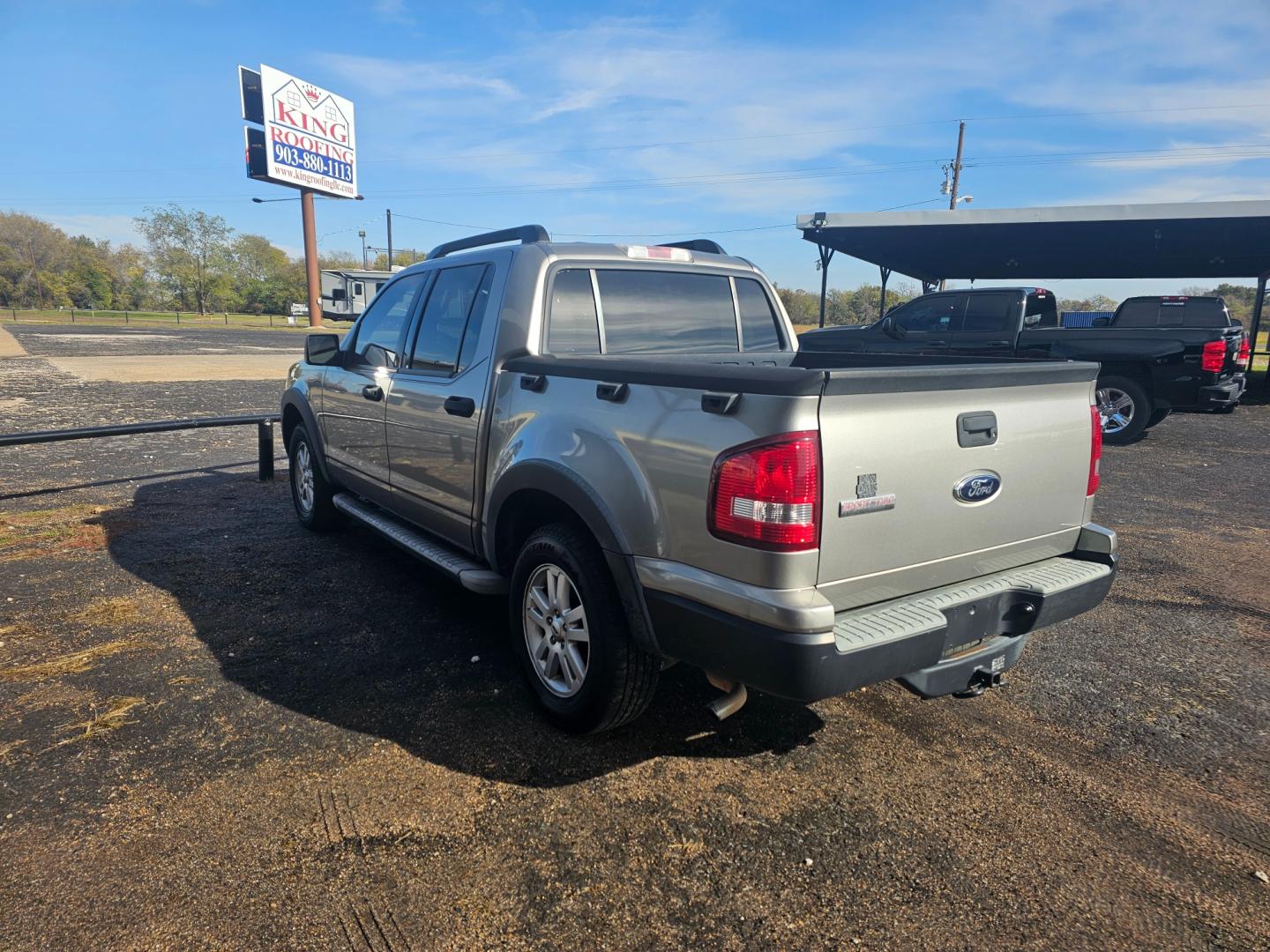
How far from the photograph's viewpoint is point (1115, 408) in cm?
1088

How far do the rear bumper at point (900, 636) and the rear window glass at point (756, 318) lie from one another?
6.48 feet

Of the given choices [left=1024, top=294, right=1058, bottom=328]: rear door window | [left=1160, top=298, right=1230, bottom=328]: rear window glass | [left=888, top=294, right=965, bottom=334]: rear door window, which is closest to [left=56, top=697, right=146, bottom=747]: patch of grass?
[left=888, top=294, right=965, bottom=334]: rear door window

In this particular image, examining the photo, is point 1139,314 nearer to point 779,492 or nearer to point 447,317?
point 447,317

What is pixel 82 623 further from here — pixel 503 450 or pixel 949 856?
pixel 949 856

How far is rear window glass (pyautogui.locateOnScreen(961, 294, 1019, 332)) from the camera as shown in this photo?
12297mm

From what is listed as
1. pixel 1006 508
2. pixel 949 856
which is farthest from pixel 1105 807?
pixel 1006 508

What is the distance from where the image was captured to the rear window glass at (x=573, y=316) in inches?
145

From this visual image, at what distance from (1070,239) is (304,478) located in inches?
651

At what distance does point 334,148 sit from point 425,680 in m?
60.0

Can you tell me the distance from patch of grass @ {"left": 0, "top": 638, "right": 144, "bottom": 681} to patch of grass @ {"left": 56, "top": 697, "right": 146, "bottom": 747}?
472 mm

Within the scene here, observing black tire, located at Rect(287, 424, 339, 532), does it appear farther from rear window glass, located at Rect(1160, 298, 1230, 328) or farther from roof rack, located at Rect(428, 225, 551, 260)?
rear window glass, located at Rect(1160, 298, 1230, 328)

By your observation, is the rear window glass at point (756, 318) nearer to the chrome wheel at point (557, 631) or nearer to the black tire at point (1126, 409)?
the chrome wheel at point (557, 631)

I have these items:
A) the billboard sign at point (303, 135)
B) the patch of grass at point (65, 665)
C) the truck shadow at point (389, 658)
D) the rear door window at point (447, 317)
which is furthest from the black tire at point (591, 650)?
the billboard sign at point (303, 135)

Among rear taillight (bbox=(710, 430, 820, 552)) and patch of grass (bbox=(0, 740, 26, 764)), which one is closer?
rear taillight (bbox=(710, 430, 820, 552))
